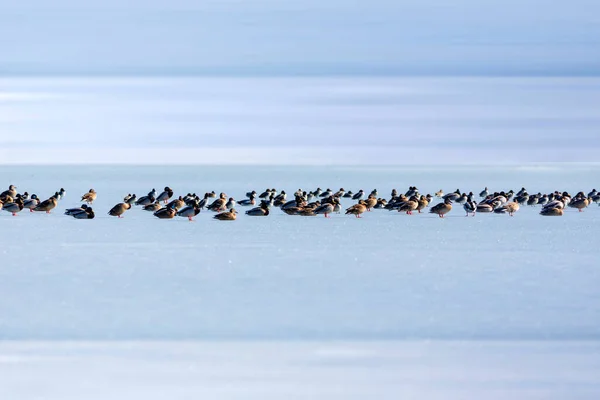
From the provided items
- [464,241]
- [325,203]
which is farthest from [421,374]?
[325,203]

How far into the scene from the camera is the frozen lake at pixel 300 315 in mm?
8992

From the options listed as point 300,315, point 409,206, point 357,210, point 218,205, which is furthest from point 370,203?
point 300,315

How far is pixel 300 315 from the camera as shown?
12117 millimetres

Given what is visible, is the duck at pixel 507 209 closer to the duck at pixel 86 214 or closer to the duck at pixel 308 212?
the duck at pixel 308 212

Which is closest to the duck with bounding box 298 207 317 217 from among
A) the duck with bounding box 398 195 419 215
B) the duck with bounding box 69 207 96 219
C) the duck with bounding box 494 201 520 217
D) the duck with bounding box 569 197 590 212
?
the duck with bounding box 398 195 419 215

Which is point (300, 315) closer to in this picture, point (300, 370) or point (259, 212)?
point (300, 370)

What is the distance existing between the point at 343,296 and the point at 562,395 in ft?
17.3

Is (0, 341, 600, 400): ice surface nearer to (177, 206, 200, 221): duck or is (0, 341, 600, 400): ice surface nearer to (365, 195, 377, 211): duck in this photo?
(177, 206, 200, 221): duck

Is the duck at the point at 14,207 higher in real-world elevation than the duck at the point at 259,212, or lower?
Answer: lower

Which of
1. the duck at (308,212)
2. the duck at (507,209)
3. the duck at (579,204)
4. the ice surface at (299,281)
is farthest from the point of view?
the duck at (579,204)

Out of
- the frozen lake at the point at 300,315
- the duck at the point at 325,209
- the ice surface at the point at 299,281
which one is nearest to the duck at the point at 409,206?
the duck at the point at 325,209

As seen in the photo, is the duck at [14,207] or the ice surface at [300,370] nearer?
the ice surface at [300,370]

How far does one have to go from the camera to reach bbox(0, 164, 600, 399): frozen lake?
8.99 metres

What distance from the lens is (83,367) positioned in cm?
944
